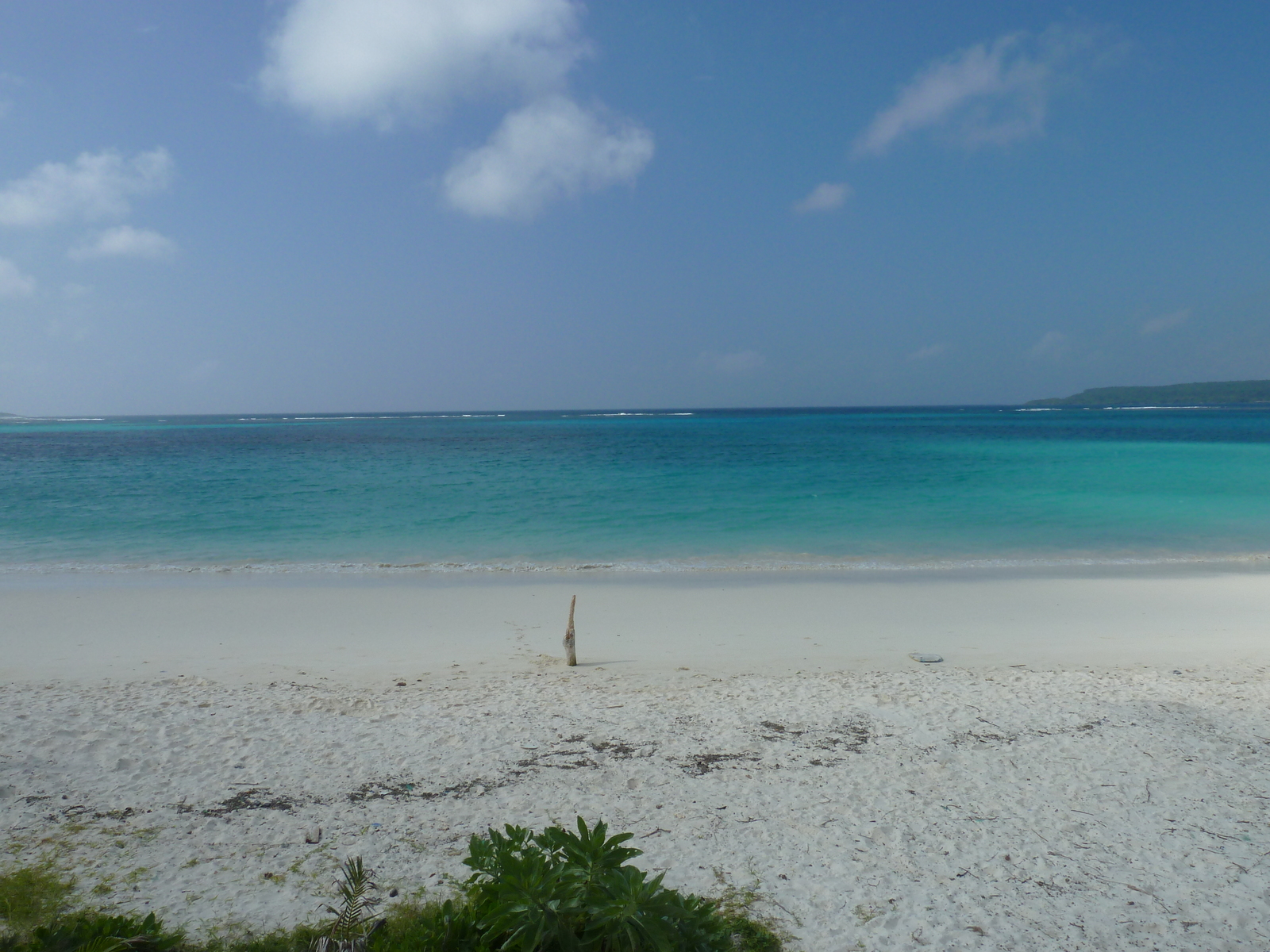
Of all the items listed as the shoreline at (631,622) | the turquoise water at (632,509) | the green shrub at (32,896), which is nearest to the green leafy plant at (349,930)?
the green shrub at (32,896)

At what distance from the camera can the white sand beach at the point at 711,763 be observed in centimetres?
379

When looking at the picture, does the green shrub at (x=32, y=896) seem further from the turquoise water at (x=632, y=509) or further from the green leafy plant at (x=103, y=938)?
the turquoise water at (x=632, y=509)

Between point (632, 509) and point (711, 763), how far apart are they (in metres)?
16.9

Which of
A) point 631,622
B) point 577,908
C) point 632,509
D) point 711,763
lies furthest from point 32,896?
point 632,509

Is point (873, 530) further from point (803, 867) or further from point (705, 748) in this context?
point (803, 867)

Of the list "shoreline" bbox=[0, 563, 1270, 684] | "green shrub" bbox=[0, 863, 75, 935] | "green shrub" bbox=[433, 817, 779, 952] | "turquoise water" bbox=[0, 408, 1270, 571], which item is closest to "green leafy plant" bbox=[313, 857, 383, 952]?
"green shrub" bbox=[433, 817, 779, 952]

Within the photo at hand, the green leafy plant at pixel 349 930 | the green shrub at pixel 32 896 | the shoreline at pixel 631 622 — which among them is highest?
the green leafy plant at pixel 349 930

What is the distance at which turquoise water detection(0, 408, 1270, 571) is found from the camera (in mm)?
16031

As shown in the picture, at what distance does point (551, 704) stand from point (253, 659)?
168 inches

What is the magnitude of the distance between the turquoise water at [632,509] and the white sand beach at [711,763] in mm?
5826

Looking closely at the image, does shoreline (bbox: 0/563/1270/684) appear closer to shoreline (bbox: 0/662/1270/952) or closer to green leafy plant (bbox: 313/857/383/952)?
shoreline (bbox: 0/662/1270/952)

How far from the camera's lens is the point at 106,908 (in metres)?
3.56

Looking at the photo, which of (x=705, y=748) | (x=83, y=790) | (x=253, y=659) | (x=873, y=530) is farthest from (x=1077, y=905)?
(x=873, y=530)

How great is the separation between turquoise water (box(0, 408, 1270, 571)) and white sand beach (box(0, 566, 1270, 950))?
5826 millimetres
